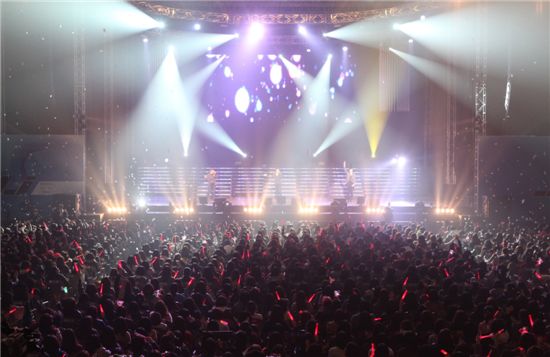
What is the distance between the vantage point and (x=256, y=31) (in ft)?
107

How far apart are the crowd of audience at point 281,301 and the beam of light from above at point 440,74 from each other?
13.6 metres

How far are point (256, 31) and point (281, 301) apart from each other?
25.0 meters

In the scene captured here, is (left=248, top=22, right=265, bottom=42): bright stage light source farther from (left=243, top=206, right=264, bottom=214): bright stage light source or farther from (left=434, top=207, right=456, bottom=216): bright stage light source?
(left=434, top=207, right=456, bottom=216): bright stage light source

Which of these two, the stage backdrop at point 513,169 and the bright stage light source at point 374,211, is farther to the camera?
the bright stage light source at point 374,211

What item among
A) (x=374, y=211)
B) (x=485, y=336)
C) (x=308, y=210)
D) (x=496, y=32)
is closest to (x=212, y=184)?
(x=308, y=210)

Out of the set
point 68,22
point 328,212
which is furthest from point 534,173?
point 68,22

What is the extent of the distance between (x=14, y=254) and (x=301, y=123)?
2471cm

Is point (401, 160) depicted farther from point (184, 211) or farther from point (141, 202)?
point (184, 211)

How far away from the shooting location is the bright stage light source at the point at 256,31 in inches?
1243

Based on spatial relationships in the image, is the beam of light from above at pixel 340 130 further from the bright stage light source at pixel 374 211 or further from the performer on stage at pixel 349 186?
the bright stage light source at pixel 374 211

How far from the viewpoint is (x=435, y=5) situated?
27.3m

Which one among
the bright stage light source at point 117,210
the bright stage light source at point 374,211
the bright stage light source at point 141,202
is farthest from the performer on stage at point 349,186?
the bright stage light source at point 117,210

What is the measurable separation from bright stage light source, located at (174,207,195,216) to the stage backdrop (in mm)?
11292

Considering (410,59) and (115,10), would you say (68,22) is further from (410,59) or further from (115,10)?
(410,59)
